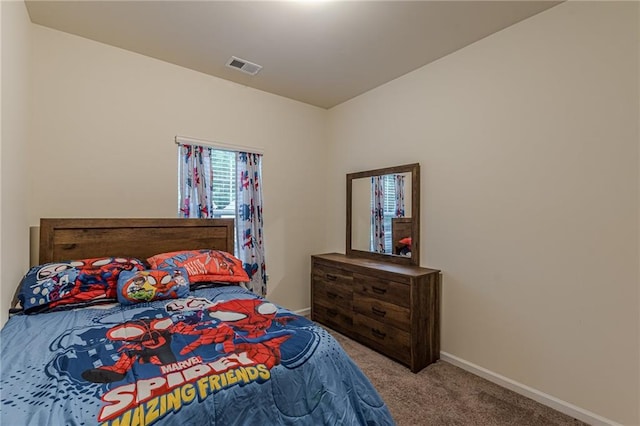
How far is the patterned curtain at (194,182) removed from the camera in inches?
110

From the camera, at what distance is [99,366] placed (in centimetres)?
113

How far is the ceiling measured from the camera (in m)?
1.99

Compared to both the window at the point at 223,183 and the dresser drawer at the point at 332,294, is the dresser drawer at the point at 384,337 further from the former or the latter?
the window at the point at 223,183

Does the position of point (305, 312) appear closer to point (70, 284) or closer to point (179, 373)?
point (70, 284)

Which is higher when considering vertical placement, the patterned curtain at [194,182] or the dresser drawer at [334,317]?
the patterned curtain at [194,182]

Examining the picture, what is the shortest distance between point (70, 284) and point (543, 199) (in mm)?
3138

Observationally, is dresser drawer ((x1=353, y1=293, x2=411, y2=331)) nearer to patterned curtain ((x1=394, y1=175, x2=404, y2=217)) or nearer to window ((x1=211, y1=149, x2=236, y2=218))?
patterned curtain ((x1=394, y1=175, x2=404, y2=217))

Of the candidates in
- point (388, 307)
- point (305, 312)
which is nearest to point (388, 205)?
point (388, 307)

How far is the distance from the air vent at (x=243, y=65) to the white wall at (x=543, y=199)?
59.7 inches

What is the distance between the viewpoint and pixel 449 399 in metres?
2.03

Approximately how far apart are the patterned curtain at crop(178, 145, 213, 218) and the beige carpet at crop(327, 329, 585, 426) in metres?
2.01

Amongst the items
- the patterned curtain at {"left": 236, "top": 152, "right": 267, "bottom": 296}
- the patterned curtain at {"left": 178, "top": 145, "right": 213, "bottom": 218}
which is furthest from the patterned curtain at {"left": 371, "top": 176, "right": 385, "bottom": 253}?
the patterned curtain at {"left": 178, "top": 145, "right": 213, "bottom": 218}

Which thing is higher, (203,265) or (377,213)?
(377,213)

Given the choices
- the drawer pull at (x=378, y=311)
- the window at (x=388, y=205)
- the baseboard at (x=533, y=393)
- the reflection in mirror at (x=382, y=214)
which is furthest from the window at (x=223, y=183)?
the baseboard at (x=533, y=393)
